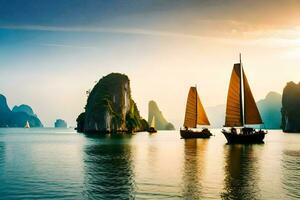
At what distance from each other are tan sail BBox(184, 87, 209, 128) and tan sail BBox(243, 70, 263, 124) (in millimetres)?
23098

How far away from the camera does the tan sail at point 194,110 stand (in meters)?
105

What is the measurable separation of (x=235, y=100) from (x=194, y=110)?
24.7 meters

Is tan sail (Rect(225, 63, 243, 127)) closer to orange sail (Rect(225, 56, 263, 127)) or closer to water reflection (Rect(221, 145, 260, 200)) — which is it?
orange sail (Rect(225, 56, 263, 127))

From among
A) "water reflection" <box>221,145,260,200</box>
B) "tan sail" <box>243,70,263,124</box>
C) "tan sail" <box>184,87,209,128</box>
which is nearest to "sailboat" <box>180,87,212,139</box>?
"tan sail" <box>184,87,209,128</box>

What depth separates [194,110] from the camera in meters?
106

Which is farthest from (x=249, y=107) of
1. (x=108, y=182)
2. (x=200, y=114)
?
(x=108, y=182)

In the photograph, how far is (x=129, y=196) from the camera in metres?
25.3

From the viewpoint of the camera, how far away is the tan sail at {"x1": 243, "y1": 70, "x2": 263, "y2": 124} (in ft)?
267

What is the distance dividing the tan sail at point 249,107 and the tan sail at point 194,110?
909 inches

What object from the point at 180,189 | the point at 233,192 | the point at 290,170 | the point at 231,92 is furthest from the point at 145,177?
the point at 231,92

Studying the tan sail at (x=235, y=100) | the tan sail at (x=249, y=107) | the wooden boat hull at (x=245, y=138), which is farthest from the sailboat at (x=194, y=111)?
the tan sail at (x=249, y=107)

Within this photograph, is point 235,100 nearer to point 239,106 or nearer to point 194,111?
point 239,106

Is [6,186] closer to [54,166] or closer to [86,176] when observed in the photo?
[86,176]

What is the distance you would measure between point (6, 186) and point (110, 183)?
7812 mm
